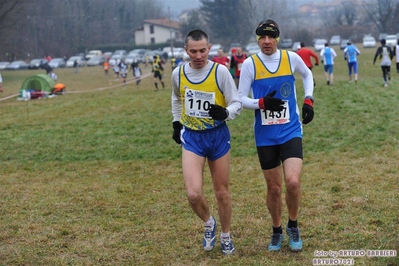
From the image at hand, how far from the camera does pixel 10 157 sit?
502 inches

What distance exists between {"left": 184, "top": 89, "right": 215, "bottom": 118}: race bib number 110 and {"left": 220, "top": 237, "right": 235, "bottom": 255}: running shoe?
1273mm

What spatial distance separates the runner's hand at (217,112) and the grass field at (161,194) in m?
1.39

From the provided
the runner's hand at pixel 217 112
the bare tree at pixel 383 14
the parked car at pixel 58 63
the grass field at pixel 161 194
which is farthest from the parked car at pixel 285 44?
the runner's hand at pixel 217 112

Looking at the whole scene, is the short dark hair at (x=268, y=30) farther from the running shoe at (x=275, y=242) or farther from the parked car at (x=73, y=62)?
the parked car at (x=73, y=62)

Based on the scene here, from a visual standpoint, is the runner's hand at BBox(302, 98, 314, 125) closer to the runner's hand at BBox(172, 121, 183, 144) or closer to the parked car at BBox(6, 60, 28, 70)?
the runner's hand at BBox(172, 121, 183, 144)

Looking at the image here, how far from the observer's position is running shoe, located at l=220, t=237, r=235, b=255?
573cm

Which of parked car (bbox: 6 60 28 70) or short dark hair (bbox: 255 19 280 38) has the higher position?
short dark hair (bbox: 255 19 280 38)

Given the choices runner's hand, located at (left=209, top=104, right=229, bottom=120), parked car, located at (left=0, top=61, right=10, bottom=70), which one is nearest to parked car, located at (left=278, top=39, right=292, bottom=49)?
parked car, located at (left=0, top=61, right=10, bottom=70)

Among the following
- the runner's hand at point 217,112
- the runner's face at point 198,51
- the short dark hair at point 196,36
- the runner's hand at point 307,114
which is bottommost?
the runner's hand at point 307,114

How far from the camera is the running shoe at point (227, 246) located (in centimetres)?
573

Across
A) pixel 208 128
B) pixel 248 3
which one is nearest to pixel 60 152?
pixel 208 128

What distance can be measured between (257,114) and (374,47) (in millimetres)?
63593

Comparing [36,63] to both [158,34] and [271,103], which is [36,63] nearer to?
[158,34]

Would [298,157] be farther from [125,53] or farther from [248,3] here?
[125,53]
